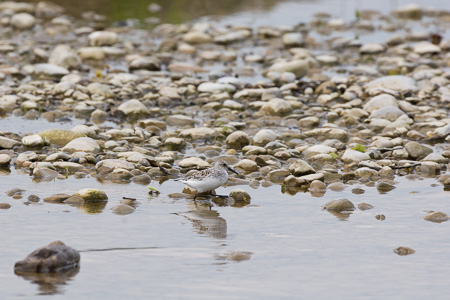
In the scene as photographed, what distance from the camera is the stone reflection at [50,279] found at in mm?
6285

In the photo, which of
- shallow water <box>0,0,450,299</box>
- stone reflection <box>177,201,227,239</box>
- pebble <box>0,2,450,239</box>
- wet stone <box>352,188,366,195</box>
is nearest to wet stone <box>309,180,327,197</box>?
pebble <box>0,2,450,239</box>

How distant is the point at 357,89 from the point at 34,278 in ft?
35.2

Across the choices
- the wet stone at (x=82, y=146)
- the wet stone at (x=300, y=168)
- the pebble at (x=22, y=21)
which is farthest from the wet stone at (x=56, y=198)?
the pebble at (x=22, y=21)

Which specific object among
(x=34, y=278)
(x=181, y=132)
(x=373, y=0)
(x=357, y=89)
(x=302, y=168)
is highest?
(x=373, y=0)

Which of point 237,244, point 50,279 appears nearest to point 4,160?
point 237,244

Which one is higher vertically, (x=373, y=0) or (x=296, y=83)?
(x=373, y=0)

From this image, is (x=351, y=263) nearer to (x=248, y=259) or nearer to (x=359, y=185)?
(x=248, y=259)

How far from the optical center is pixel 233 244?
7.72 meters

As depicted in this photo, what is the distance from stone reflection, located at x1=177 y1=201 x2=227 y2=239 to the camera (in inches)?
322

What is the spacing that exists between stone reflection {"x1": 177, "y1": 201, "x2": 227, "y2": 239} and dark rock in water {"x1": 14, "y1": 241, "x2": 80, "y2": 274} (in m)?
1.85

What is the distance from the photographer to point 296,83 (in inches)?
654

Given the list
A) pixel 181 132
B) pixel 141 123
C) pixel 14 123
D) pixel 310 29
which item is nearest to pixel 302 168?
pixel 181 132

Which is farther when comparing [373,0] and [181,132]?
[373,0]

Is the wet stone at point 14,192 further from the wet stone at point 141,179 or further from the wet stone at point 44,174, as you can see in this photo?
the wet stone at point 141,179
